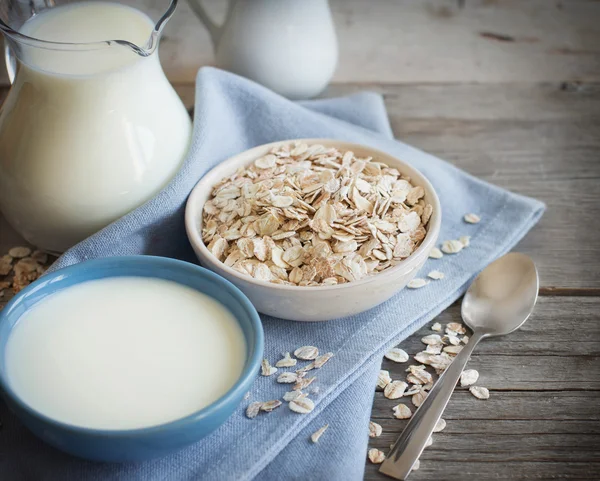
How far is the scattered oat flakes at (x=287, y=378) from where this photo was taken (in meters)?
0.72

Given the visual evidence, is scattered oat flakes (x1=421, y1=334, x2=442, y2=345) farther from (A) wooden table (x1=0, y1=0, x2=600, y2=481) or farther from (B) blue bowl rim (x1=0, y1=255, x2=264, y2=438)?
(B) blue bowl rim (x1=0, y1=255, x2=264, y2=438)

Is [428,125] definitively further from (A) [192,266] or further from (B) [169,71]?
(A) [192,266]

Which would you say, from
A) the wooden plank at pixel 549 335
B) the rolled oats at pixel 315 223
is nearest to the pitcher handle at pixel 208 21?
the rolled oats at pixel 315 223

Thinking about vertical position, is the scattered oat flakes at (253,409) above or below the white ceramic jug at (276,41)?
below

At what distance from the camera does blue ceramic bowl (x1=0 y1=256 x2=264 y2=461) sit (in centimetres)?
57

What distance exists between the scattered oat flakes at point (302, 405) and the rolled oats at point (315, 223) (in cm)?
12

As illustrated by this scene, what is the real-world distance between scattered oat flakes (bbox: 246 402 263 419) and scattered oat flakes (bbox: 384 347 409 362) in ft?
0.52

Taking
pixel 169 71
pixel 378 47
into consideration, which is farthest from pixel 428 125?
pixel 169 71

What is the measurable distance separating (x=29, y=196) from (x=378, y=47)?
2.62 ft

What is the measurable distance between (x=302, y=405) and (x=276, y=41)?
605 millimetres

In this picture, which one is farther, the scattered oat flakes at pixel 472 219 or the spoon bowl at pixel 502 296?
the scattered oat flakes at pixel 472 219

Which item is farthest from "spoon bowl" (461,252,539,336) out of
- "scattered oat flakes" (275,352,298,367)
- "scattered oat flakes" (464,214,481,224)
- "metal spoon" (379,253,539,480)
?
"scattered oat flakes" (275,352,298,367)

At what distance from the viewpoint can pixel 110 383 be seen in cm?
63

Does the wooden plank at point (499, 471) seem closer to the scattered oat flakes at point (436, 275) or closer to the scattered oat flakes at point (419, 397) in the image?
the scattered oat flakes at point (419, 397)
